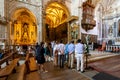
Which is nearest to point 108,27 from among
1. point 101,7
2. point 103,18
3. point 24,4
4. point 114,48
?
point 103,18

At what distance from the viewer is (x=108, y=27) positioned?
24.5 metres

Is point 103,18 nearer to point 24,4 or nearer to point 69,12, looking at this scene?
point 69,12

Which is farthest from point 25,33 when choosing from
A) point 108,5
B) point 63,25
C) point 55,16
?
point 108,5

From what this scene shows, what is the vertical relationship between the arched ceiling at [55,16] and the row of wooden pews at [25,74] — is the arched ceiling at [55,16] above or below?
above

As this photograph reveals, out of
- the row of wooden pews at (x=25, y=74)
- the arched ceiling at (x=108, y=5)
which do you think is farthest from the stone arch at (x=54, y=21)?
the row of wooden pews at (x=25, y=74)

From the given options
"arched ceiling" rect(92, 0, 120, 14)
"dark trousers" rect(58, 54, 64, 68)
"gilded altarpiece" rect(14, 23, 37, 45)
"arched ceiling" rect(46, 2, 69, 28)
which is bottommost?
"dark trousers" rect(58, 54, 64, 68)

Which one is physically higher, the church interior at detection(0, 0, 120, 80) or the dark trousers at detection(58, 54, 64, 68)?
the church interior at detection(0, 0, 120, 80)

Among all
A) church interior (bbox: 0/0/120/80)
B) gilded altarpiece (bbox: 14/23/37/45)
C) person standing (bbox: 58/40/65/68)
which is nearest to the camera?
person standing (bbox: 58/40/65/68)

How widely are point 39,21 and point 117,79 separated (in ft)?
41.6

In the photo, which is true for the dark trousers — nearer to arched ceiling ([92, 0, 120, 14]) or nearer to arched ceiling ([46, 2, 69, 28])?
arched ceiling ([46, 2, 69, 28])

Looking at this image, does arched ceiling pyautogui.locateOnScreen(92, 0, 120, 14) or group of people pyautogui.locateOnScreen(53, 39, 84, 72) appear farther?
arched ceiling pyautogui.locateOnScreen(92, 0, 120, 14)

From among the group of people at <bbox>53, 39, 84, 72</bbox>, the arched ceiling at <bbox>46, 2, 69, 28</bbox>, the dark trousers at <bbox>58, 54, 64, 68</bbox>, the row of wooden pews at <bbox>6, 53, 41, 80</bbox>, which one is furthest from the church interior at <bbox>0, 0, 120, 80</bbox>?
the row of wooden pews at <bbox>6, 53, 41, 80</bbox>

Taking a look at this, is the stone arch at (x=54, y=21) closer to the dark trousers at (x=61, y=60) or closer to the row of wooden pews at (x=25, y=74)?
the dark trousers at (x=61, y=60)

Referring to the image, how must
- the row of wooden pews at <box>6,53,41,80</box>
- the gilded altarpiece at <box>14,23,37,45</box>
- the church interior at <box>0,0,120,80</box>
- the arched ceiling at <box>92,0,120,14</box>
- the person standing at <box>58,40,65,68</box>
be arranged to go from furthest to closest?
the arched ceiling at <box>92,0,120,14</box>
the gilded altarpiece at <box>14,23,37,45</box>
the church interior at <box>0,0,120,80</box>
the person standing at <box>58,40,65,68</box>
the row of wooden pews at <box>6,53,41,80</box>
